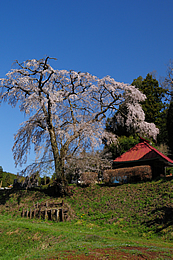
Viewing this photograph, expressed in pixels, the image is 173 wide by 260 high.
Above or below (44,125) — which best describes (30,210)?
below

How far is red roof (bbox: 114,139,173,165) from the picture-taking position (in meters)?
19.5

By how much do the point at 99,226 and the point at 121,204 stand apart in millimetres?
2527

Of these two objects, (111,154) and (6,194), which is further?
(111,154)

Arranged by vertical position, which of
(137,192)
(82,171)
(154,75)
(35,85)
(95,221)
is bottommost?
(95,221)

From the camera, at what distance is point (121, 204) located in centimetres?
1555

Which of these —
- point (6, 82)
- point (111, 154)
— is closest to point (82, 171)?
point (111, 154)

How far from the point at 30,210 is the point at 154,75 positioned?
102 ft

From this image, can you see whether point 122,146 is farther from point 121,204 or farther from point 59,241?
point 59,241

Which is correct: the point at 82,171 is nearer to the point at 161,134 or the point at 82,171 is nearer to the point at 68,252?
the point at 68,252

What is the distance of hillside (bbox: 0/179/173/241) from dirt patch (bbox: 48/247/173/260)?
3414 mm

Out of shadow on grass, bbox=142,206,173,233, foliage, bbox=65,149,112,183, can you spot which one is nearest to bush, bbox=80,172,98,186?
foliage, bbox=65,149,112,183

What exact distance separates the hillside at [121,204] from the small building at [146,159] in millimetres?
2723

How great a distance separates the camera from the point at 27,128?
66.8ft

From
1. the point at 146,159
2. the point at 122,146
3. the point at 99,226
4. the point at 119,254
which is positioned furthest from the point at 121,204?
the point at 122,146
